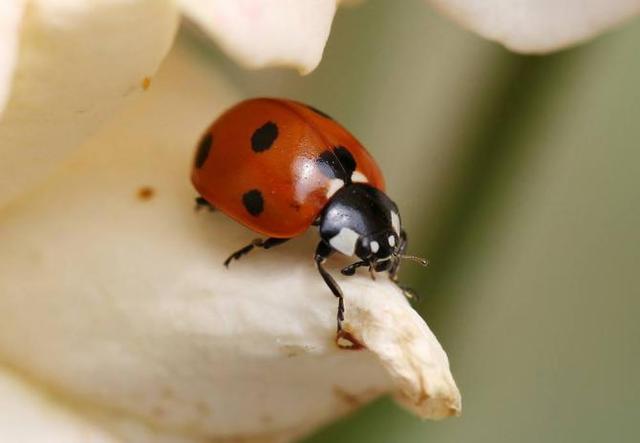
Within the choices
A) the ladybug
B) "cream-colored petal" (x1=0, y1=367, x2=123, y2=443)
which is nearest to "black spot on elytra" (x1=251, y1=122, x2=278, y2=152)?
the ladybug

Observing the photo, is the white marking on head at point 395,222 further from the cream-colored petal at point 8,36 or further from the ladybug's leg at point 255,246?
the cream-colored petal at point 8,36

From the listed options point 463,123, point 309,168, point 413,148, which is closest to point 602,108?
point 413,148

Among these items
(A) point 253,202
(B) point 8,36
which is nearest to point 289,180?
(A) point 253,202

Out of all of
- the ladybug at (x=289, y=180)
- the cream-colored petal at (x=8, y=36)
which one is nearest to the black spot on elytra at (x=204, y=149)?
the ladybug at (x=289, y=180)

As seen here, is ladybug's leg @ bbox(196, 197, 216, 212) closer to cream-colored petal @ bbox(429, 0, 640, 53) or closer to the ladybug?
the ladybug

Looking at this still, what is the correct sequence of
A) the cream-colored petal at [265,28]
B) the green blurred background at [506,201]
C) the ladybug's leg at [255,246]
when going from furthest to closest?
the green blurred background at [506,201]
the ladybug's leg at [255,246]
the cream-colored petal at [265,28]

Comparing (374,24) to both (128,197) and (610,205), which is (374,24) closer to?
(128,197)
